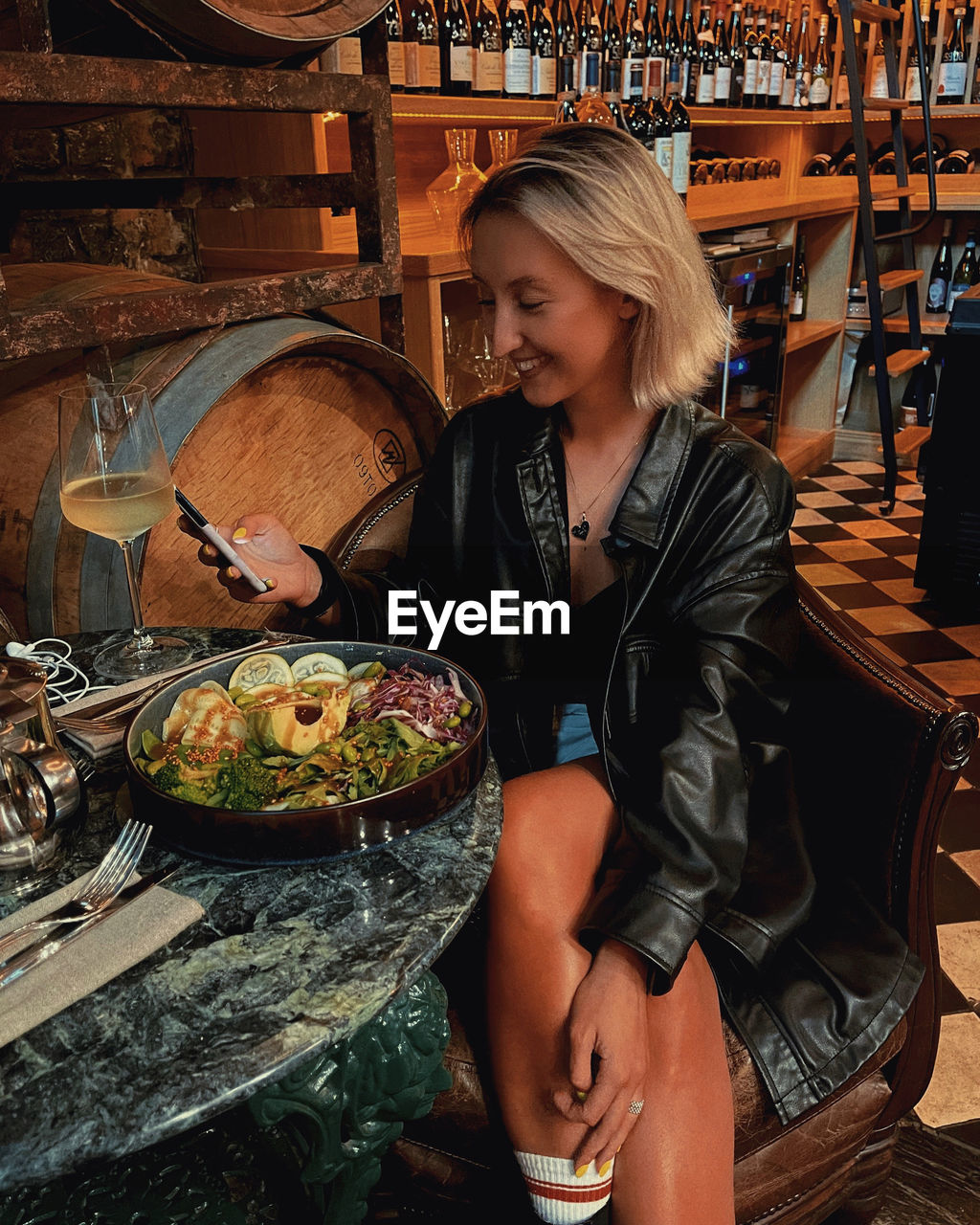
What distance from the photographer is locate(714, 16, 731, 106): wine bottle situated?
4.23 meters

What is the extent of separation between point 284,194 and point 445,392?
805 millimetres

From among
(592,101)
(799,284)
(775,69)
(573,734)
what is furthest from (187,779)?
(799,284)

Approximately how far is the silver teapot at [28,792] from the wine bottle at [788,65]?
4.95 m

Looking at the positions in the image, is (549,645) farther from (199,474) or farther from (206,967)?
(206,967)

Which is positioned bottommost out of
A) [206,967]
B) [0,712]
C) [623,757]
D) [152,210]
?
[623,757]

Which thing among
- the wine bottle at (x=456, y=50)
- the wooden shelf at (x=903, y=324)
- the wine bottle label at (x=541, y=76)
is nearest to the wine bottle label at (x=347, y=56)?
the wine bottle at (x=456, y=50)

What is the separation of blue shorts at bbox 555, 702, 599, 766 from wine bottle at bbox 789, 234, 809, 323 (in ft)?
14.8

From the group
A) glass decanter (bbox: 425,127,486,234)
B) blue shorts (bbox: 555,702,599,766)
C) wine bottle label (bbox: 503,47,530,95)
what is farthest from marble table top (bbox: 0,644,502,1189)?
wine bottle label (bbox: 503,47,530,95)

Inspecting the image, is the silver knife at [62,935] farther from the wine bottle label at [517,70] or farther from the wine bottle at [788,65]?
the wine bottle at [788,65]

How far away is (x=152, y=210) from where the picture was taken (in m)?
2.13

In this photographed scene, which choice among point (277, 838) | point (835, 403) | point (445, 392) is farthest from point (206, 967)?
point (835, 403)

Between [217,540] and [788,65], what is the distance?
4856 millimetres

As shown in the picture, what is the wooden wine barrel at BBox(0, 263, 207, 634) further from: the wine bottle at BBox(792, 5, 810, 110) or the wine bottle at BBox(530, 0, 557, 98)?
the wine bottle at BBox(792, 5, 810, 110)

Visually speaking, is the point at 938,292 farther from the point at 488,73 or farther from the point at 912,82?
the point at 488,73
